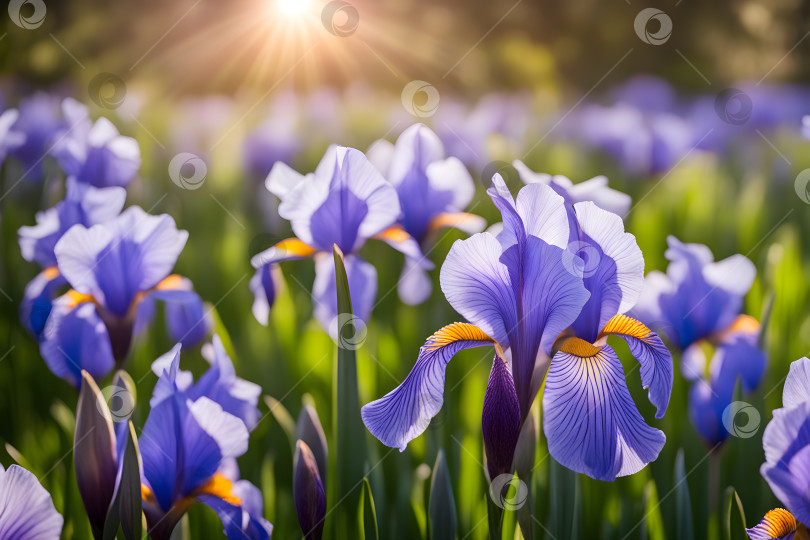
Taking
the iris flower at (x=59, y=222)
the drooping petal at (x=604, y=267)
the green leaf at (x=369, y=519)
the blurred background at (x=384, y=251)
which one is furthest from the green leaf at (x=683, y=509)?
the iris flower at (x=59, y=222)

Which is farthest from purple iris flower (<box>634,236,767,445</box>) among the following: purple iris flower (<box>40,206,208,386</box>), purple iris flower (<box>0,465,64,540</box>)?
purple iris flower (<box>0,465,64,540</box>)

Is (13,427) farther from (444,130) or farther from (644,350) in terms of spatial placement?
(444,130)

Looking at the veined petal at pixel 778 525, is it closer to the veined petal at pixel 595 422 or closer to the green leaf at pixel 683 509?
the veined petal at pixel 595 422

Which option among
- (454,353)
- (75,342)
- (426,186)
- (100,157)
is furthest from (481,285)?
(100,157)

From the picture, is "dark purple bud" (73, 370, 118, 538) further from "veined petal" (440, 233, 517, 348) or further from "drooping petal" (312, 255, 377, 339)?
"drooping petal" (312, 255, 377, 339)

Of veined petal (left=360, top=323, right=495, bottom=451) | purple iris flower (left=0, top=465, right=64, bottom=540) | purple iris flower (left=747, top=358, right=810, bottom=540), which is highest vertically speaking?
purple iris flower (left=747, top=358, right=810, bottom=540)

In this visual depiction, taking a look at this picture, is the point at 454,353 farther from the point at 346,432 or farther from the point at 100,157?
the point at 100,157

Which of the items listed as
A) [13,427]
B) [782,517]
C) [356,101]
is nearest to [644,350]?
[782,517]
